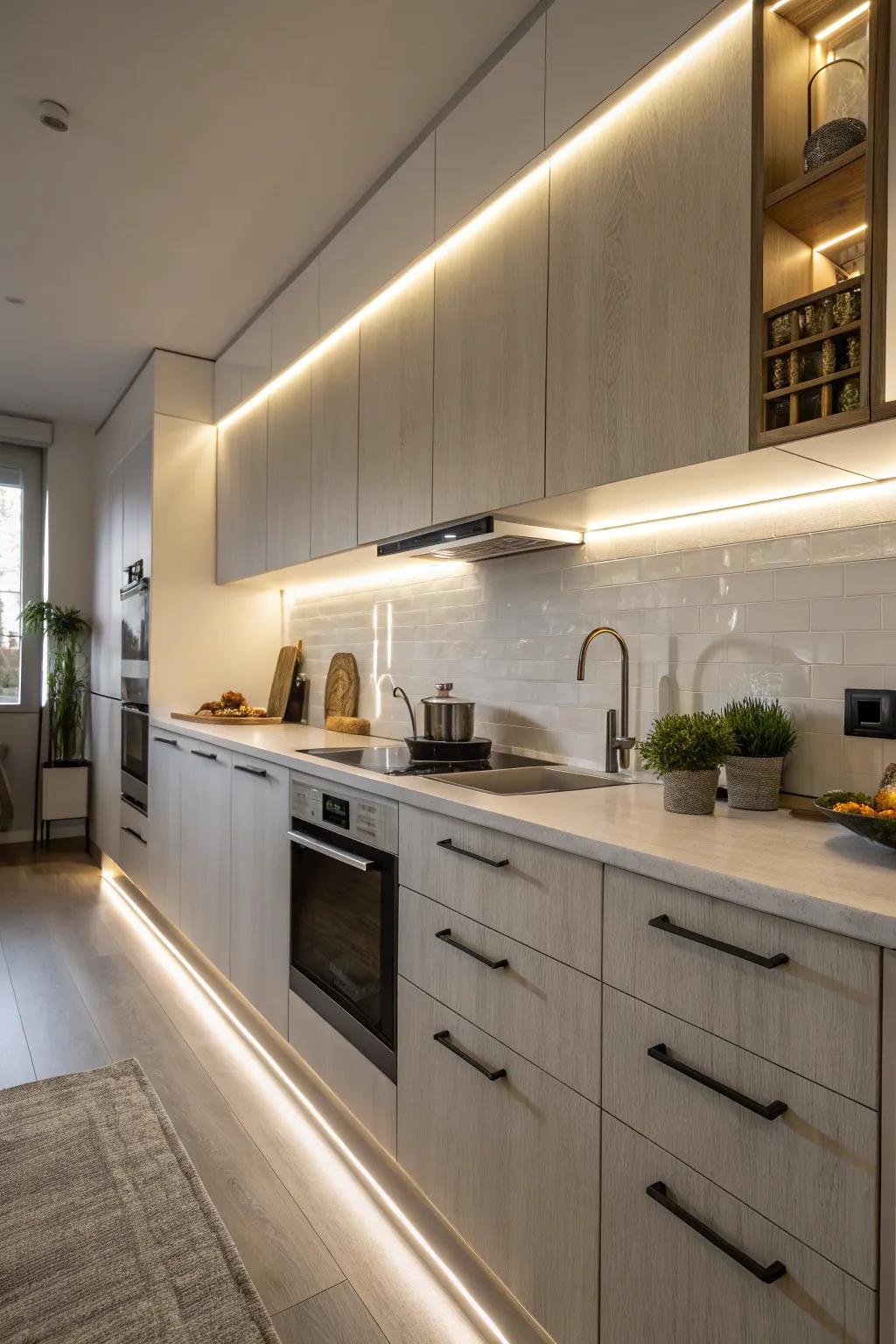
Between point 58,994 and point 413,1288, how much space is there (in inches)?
79.4

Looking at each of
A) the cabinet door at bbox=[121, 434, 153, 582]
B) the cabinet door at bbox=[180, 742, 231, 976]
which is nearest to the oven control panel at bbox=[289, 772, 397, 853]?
the cabinet door at bbox=[180, 742, 231, 976]

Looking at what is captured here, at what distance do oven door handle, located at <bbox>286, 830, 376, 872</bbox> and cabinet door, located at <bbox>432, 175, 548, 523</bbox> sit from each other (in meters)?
0.92

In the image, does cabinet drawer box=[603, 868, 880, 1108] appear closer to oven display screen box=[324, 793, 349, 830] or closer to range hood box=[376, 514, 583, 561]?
oven display screen box=[324, 793, 349, 830]

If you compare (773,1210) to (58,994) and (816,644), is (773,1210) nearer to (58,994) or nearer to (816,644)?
(816,644)

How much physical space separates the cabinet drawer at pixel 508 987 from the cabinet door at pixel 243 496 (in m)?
2.21

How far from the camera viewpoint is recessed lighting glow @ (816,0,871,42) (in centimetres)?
135

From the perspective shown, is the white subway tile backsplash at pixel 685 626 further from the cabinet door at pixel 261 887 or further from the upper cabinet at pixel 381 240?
the upper cabinet at pixel 381 240

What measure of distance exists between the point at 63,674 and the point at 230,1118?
395 centimetres

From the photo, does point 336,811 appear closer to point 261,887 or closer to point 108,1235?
point 261,887

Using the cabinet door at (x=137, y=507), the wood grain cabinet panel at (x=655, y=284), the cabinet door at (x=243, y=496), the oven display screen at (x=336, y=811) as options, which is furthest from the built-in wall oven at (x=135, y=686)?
the wood grain cabinet panel at (x=655, y=284)

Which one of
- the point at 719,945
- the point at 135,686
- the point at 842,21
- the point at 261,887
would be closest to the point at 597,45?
the point at 842,21

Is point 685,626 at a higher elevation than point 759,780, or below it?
higher

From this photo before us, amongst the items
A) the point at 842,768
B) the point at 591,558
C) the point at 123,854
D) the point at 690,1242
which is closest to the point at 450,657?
the point at 591,558

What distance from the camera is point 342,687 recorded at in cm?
360
